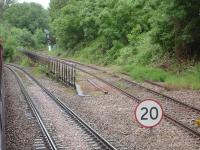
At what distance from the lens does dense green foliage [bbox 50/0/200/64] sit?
1112 inches

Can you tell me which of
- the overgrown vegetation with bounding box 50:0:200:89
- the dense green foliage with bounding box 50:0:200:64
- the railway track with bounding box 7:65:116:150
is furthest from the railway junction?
the dense green foliage with bounding box 50:0:200:64

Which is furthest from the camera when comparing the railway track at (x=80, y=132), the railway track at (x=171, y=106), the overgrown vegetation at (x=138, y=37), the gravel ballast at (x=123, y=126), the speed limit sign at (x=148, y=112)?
the overgrown vegetation at (x=138, y=37)

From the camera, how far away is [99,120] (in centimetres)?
1812

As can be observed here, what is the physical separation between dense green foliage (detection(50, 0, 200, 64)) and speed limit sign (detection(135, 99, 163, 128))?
16.1 meters

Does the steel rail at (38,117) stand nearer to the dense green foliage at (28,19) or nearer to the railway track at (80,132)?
the railway track at (80,132)

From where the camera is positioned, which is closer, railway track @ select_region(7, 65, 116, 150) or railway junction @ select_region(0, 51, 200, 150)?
railway track @ select_region(7, 65, 116, 150)

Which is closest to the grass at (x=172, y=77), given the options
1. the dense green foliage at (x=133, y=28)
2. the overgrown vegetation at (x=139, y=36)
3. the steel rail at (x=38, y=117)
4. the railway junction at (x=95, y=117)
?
the overgrown vegetation at (x=139, y=36)

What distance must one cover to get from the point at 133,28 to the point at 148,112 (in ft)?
101

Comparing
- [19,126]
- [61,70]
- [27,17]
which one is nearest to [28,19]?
[27,17]

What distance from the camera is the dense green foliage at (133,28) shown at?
92.7 feet

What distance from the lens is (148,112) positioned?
1187 centimetres

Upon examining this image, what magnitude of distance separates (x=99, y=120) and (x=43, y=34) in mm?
81656

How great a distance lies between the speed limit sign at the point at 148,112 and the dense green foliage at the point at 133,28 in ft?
52.7

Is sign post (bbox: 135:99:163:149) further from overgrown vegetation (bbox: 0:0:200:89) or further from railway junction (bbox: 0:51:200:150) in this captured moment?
overgrown vegetation (bbox: 0:0:200:89)
